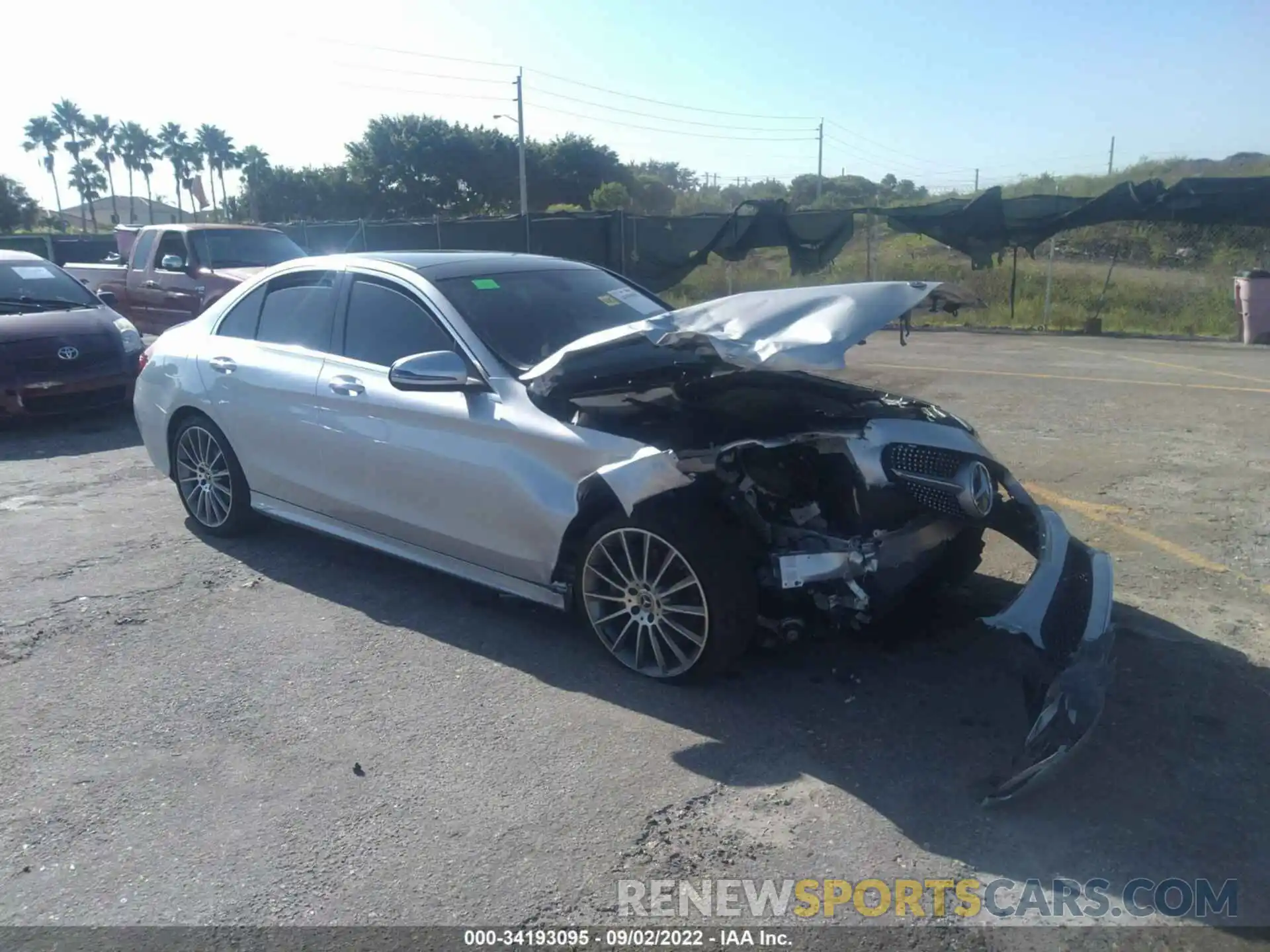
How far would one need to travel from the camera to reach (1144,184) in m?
15.4

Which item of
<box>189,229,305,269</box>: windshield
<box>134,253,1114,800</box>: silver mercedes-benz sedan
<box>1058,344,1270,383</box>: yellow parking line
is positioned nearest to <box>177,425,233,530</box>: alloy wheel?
<box>134,253,1114,800</box>: silver mercedes-benz sedan

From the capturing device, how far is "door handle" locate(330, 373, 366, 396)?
5.00 m

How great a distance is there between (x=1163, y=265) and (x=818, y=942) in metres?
22.7

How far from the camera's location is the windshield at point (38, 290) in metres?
9.84

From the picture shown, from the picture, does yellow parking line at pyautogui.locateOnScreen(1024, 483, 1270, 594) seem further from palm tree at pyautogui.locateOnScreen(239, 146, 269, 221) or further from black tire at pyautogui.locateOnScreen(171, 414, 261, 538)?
palm tree at pyautogui.locateOnScreen(239, 146, 269, 221)

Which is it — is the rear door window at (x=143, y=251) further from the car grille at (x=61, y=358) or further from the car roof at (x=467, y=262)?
the car roof at (x=467, y=262)

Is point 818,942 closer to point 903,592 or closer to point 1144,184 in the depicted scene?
point 903,592

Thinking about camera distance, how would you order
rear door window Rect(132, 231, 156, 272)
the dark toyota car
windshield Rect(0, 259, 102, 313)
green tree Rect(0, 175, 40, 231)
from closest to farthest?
the dark toyota car < windshield Rect(0, 259, 102, 313) < rear door window Rect(132, 231, 156, 272) < green tree Rect(0, 175, 40, 231)

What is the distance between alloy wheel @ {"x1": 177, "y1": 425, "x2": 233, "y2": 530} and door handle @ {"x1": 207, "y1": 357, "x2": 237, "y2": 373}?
0.39 metres

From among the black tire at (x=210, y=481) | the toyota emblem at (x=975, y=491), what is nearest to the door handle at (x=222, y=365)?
the black tire at (x=210, y=481)

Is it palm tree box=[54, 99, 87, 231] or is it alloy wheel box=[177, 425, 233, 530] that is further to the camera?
palm tree box=[54, 99, 87, 231]

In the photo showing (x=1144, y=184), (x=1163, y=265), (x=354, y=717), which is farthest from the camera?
(x=1163, y=265)

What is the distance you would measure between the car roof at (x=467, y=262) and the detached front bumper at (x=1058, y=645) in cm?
272

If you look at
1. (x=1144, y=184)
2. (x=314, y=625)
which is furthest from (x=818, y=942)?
(x=1144, y=184)
